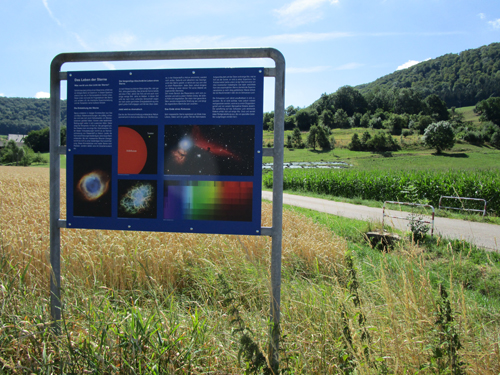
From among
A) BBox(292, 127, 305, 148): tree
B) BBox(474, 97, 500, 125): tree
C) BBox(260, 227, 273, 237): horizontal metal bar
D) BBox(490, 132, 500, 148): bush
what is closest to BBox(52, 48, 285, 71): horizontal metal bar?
BBox(260, 227, 273, 237): horizontal metal bar

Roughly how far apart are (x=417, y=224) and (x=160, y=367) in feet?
25.9

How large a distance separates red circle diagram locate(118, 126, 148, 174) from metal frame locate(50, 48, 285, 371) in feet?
2.06

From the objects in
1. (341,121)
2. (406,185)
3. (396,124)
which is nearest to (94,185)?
(406,185)

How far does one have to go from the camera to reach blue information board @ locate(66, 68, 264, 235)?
2992 millimetres

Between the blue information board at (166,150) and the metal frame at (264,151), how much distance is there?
0.49ft

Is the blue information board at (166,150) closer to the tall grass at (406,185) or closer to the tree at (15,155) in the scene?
the tall grass at (406,185)

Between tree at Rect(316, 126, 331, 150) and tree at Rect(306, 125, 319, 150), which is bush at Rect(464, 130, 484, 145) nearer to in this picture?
tree at Rect(316, 126, 331, 150)

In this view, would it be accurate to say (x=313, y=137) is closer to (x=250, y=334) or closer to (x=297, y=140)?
(x=297, y=140)

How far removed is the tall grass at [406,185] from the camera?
1894 cm

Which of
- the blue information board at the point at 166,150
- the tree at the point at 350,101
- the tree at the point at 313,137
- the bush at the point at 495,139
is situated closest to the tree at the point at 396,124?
the bush at the point at 495,139

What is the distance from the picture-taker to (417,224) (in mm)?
8477

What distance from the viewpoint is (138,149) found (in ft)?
10.4

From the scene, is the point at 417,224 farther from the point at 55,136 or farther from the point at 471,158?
the point at 471,158

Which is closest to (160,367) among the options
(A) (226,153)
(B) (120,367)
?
A: (B) (120,367)
